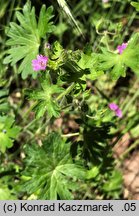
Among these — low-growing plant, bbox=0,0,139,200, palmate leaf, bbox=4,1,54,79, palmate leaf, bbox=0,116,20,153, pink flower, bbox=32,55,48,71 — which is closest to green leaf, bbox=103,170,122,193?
low-growing plant, bbox=0,0,139,200

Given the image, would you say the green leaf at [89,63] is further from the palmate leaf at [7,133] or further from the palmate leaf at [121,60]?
the palmate leaf at [7,133]

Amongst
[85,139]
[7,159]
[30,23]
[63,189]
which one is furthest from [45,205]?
[30,23]

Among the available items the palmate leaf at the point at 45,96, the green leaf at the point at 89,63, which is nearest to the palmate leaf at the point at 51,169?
the palmate leaf at the point at 45,96

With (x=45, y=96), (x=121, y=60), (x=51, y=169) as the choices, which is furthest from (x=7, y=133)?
(x=121, y=60)

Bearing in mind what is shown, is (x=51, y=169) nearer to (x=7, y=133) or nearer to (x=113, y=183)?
(x=7, y=133)

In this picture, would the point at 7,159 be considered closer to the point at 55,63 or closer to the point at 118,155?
the point at 118,155

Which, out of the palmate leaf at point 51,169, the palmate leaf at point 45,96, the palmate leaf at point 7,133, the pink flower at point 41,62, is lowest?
the palmate leaf at point 51,169
